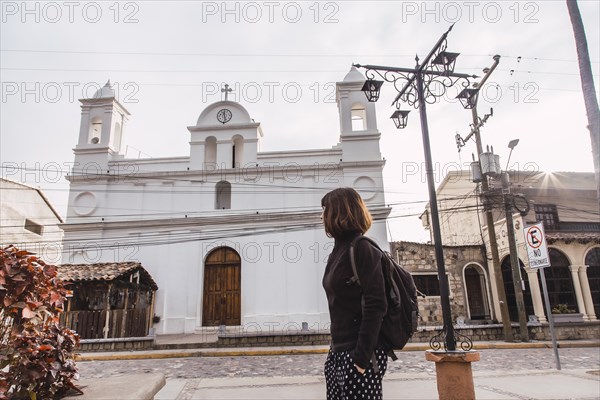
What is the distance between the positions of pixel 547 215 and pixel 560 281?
359 centimetres

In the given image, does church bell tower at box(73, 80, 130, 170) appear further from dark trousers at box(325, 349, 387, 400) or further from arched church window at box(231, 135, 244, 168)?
dark trousers at box(325, 349, 387, 400)

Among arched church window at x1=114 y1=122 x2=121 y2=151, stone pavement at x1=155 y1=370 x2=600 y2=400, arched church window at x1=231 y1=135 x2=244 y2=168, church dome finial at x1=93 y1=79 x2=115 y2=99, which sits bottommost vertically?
stone pavement at x1=155 y1=370 x2=600 y2=400

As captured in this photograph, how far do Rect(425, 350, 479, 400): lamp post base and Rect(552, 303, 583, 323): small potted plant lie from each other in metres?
12.4

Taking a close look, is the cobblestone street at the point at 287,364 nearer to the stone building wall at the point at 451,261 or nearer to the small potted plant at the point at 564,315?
the small potted plant at the point at 564,315

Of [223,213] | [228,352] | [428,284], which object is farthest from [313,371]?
[428,284]

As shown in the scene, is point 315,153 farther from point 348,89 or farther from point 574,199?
point 574,199

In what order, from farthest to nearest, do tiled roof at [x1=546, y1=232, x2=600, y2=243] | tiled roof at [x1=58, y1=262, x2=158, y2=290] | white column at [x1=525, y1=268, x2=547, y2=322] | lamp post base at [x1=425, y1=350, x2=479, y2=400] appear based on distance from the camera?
tiled roof at [x1=546, y1=232, x2=600, y2=243] → white column at [x1=525, y1=268, x2=547, y2=322] → tiled roof at [x1=58, y1=262, x2=158, y2=290] → lamp post base at [x1=425, y1=350, x2=479, y2=400]

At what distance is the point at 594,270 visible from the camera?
55.3 ft

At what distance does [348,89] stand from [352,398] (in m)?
18.2

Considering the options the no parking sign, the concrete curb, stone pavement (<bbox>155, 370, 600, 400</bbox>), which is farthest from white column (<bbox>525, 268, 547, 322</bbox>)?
stone pavement (<bbox>155, 370, 600, 400</bbox>)

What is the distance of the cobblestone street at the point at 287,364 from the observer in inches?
297

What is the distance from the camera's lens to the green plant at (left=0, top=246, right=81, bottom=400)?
2699 millimetres

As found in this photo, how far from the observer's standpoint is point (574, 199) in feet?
65.3

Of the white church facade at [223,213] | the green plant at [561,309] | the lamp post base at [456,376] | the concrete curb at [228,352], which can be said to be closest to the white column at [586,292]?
the green plant at [561,309]
